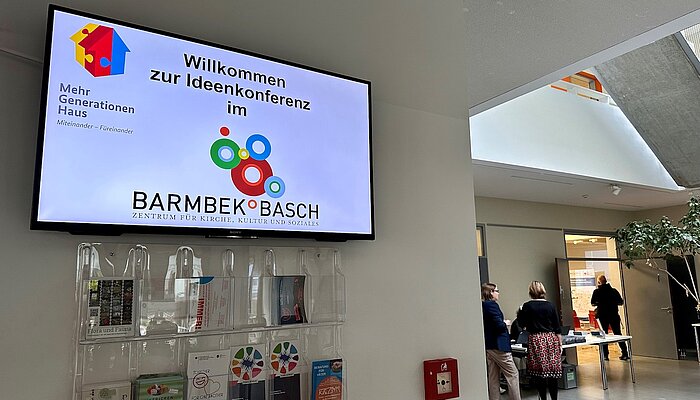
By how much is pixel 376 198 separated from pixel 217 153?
636 millimetres

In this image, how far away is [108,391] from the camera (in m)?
1.32

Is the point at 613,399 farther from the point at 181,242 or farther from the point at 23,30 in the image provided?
the point at 23,30

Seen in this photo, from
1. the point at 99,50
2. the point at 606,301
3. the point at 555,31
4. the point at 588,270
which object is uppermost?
the point at 555,31

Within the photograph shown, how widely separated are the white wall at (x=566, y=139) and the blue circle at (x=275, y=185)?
4.86 m

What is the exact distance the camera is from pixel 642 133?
25.4 ft

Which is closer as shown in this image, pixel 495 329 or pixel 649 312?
pixel 495 329

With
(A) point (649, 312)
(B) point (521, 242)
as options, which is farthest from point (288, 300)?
(A) point (649, 312)

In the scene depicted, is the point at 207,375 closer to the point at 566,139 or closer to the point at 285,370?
the point at 285,370

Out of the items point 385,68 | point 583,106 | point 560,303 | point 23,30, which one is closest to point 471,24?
point 385,68

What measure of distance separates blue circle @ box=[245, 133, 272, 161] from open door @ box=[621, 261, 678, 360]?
1126 centimetres

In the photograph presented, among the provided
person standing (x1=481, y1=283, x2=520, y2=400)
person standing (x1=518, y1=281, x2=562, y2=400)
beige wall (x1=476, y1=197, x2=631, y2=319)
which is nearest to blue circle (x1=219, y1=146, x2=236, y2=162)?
person standing (x1=481, y1=283, x2=520, y2=400)

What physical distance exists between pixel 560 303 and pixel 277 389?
857cm

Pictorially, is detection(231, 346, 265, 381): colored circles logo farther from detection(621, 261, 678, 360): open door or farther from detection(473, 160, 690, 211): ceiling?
detection(621, 261, 678, 360): open door

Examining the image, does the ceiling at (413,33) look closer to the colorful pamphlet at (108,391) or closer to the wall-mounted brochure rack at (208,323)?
A: the wall-mounted brochure rack at (208,323)
